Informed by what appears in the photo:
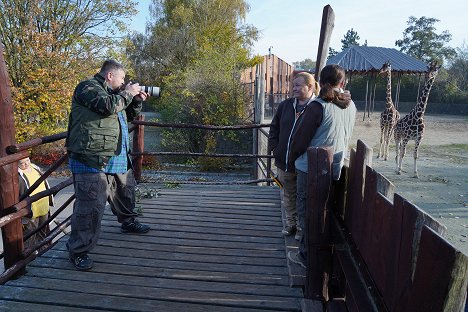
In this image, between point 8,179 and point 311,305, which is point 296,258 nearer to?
point 311,305

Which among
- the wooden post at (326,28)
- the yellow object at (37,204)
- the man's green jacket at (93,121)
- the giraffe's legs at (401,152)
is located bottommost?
the giraffe's legs at (401,152)

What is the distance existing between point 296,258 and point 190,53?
72.0ft

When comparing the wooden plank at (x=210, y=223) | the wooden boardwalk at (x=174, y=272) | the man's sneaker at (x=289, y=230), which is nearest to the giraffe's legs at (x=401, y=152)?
the wooden boardwalk at (x=174, y=272)

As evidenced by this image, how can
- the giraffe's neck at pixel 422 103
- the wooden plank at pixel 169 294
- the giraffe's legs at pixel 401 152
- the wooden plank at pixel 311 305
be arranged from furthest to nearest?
the giraffe's legs at pixel 401 152 < the giraffe's neck at pixel 422 103 < the wooden plank at pixel 169 294 < the wooden plank at pixel 311 305

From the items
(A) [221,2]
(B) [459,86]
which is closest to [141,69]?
(A) [221,2]

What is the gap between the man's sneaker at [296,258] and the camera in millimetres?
2750

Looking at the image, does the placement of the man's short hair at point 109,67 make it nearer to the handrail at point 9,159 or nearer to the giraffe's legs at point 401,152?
the handrail at point 9,159

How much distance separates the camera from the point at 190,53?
23.5 metres

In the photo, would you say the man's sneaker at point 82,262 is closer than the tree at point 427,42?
Yes

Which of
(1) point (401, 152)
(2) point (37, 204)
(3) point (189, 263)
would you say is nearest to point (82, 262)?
(3) point (189, 263)

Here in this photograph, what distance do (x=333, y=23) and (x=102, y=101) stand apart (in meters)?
2.40

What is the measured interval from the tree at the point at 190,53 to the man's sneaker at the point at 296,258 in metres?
9.86

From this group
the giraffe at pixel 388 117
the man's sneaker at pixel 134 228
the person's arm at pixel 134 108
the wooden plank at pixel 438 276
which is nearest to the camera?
the wooden plank at pixel 438 276

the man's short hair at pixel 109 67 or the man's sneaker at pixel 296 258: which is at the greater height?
the man's short hair at pixel 109 67
